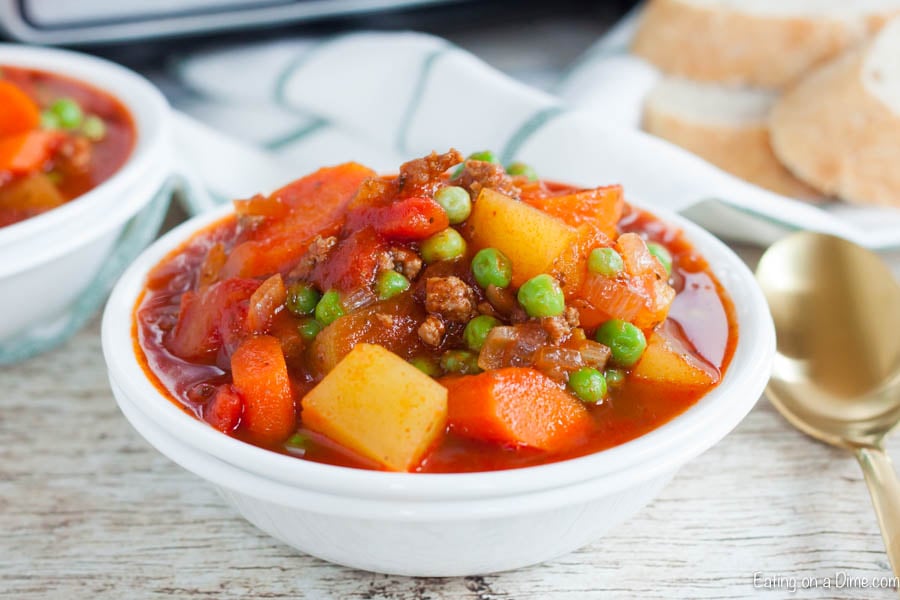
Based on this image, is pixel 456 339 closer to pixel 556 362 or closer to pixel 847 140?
pixel 556 362

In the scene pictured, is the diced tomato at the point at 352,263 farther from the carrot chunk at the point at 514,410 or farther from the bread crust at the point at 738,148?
the bread crust at the point at 738,148

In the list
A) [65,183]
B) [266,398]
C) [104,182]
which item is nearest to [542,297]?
[266,398]

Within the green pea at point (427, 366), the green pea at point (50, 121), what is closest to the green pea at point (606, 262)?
the green pea at point (427, 366)

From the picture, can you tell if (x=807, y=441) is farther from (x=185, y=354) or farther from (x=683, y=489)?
(x=185, y=354)

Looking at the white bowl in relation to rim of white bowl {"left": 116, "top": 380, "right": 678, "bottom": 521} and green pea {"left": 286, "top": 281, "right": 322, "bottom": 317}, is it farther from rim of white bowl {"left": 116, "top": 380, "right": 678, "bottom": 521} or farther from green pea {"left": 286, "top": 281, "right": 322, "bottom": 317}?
green pea {"left": 286, "top": 281, "right": 322, "bottom": 317}

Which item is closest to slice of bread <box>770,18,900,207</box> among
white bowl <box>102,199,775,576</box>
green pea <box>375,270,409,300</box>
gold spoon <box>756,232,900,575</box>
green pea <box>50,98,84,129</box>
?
gold spoon <box>756,232,900,575</box>
